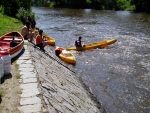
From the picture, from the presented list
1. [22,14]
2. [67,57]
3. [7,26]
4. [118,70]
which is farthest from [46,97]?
[22,14]

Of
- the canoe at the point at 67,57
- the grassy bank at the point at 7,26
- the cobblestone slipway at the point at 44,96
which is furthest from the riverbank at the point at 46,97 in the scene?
the grassy bank at the point at 7,26

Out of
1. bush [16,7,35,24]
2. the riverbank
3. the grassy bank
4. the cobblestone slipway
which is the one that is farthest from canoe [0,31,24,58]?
bush [16,7,35,24]

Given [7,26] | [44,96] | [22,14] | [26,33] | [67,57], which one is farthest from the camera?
[22,14]

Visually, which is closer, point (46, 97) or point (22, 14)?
point (46, 97)

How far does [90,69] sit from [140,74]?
10.3ft

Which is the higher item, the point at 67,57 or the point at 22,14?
the point at 22,14

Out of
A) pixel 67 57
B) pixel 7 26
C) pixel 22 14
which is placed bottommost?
pixel 67 57

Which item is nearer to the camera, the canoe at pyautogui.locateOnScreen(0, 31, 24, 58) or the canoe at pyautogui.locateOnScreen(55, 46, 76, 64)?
the canoe at pyautogui.locateOnScreen(0, 31, 24, 58)

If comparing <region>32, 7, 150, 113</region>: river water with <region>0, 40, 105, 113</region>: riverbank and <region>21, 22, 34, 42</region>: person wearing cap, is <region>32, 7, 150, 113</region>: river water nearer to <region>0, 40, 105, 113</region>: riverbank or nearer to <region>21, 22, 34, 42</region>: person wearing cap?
<region>0, 40, 105, 113</region>: riverbank

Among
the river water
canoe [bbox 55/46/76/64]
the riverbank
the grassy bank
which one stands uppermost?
the grassy bank

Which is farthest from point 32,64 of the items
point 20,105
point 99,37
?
point 99,37

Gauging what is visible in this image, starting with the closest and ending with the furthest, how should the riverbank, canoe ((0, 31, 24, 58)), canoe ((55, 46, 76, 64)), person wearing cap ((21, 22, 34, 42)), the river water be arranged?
the riverbank
the river water
canoe ((0, 31, 24, 58))
person wearing cap ((21, 22, 34, 42))
canoe ((55, 46, 76, 64))

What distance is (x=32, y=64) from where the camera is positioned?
396 inches

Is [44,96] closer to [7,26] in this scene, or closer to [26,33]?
[26,33]
